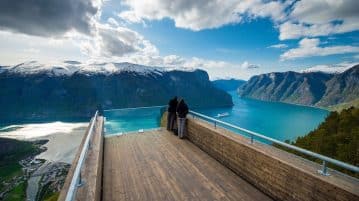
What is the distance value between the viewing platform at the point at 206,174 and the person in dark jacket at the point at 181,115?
4.46 feet

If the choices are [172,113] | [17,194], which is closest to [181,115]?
[172,113]

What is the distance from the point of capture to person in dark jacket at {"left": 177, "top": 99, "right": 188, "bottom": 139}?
392 inches

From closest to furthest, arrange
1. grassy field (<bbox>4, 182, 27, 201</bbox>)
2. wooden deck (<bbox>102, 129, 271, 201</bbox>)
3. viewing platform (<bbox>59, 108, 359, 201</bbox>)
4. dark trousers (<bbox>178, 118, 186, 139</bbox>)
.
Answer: viewing platform (<bbox>59, 108, 359, 201</bbox>)
wooden deck (<bbox>102, 129, 271, 201</bbox>)
dark trousers (<bbox>178, 118, 186, 139</bbox>)
grassy field (<bbox>4, 182, 27, 201</bbox>)

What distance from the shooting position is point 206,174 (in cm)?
623

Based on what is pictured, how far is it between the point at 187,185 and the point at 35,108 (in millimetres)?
186290

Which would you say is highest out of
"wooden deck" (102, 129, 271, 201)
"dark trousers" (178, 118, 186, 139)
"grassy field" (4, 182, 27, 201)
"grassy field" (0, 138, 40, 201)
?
"dark trousers" (178, 118, 186, 139)

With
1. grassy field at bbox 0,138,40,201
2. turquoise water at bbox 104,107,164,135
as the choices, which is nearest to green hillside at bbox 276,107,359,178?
turquoise water at bbox 104,107,164,135

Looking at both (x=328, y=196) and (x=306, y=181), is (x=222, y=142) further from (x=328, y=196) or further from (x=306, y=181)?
(x=328, y=196)

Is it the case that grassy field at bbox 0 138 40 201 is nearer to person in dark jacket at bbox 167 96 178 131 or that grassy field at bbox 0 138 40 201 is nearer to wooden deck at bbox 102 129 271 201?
person in dark jacket at bbox 167 96 178 131

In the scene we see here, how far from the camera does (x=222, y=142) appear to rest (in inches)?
282

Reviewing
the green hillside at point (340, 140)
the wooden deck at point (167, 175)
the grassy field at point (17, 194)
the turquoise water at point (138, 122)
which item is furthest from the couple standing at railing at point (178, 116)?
the grassy field at point (17, 194)

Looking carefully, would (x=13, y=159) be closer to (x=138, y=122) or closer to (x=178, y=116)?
(x=138, y=122)

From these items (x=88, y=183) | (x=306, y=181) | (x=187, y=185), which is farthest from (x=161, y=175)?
(x=306, y=181)

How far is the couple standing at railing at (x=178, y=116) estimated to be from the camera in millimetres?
9984
